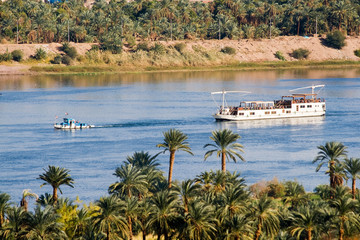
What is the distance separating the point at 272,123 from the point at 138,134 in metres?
27.8

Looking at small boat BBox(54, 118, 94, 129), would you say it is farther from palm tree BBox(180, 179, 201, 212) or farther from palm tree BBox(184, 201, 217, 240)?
palm tree BBox(184, 201, 217, 240)

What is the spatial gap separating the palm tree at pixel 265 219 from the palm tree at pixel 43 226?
49.0 ft

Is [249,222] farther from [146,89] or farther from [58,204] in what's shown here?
[146,89]

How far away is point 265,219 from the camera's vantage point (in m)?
58.8

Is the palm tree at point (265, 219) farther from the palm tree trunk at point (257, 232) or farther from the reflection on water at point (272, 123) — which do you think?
the reflection on water at point (272, 123)

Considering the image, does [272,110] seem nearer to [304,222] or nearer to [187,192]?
[187,192]

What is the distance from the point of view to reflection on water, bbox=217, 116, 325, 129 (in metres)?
132

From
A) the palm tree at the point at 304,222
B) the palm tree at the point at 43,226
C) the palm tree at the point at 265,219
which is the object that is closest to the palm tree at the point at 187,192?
the palm tree at the point at 265,219

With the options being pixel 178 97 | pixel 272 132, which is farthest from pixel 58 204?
pixel 178 97

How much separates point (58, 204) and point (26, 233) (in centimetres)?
648

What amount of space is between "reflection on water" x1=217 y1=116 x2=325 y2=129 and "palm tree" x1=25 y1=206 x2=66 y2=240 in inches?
2942

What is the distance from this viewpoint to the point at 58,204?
62.4 metres

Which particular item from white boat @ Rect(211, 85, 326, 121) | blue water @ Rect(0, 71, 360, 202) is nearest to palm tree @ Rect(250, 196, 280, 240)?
blue water @ Rect(0, 71, 360, 202)

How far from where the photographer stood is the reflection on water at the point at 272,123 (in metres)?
132
